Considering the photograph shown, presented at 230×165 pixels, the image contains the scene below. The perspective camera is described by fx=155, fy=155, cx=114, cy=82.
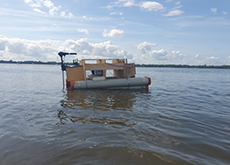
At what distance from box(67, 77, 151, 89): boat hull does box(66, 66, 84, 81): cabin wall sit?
0.54 metres

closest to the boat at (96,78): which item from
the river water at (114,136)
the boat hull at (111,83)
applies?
the boat hull at (111,83)

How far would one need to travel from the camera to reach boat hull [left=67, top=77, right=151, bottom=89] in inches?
540

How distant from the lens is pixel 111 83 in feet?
46.1

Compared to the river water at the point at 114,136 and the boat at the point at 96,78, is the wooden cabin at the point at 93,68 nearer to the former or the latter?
the boat at the point at 96,78

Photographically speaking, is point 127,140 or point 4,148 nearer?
point 4,148

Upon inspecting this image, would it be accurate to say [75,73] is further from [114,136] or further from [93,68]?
[114,136]

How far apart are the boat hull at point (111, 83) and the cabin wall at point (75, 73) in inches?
21.3

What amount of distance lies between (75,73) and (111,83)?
342 centimetres

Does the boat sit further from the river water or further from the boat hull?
the river water

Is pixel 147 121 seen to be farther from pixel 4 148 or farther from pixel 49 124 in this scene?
pixel 4 148

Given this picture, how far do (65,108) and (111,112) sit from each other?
102 inches

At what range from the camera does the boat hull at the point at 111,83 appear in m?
13.7

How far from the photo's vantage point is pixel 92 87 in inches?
548

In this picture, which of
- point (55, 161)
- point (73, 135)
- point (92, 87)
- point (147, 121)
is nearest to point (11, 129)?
point (73, 135)
